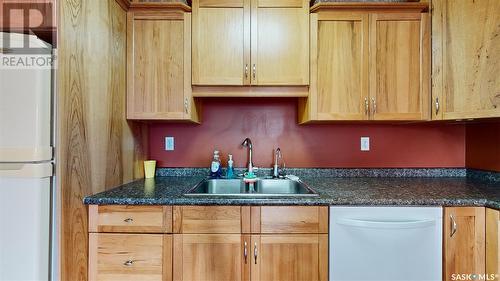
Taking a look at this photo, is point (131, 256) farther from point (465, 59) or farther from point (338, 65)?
point (465, 59)

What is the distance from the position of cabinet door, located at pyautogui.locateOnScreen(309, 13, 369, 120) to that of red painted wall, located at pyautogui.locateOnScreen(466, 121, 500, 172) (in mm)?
927

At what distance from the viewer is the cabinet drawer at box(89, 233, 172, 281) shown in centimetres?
147

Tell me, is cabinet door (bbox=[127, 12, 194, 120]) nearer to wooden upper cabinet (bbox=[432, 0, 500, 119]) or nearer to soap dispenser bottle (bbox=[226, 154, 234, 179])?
soap dispenser bottle (bbox=[226, 154, 234, 179])

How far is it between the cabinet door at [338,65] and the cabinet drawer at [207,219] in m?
0.83

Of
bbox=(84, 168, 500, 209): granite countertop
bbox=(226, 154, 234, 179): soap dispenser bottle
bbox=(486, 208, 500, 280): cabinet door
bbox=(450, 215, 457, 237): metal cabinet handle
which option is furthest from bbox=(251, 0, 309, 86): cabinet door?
bbox=(486, 208, 500, 280): cabinet door

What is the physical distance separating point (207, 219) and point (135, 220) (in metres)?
0.36

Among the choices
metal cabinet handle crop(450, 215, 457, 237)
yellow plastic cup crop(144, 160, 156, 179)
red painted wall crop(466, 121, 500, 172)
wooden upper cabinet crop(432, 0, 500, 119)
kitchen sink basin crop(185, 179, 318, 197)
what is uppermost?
wooden upper cabinet crop(432, 0, 500, 119)

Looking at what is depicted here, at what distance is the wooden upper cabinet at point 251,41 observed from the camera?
1.86 m

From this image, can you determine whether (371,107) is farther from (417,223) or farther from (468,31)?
(417,223)

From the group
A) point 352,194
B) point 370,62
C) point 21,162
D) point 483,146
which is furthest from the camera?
point 483,146

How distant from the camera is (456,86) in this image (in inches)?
66.3

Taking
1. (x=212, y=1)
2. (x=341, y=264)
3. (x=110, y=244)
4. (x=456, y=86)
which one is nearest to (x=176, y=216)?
(x=110, y=244)

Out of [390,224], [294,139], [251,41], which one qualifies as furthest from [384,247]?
[251,41]

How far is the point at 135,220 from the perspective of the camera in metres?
1.47
